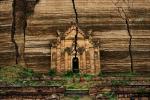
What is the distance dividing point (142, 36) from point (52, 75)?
4277 mm

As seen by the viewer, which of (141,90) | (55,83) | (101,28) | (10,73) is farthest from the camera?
(101,28)

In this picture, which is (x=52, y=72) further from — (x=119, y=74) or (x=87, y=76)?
(x=119, y=74)

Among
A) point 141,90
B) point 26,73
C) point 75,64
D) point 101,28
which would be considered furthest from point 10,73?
point 141,90

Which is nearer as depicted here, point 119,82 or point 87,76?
point 119,82

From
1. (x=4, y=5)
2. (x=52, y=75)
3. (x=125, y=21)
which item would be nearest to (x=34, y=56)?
(x=52, y=75)

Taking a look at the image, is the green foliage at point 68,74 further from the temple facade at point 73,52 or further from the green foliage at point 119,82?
the green foliage at point 119,82

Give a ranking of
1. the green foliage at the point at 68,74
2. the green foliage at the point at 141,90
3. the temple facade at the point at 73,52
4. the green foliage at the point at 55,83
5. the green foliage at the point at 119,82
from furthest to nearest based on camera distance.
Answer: the temple facade at the point at 73,52 → the green foliage at the point at 68,74 → the green foliage at the point at 55,83 → the green foliage at the point at 119,82 → the green foliage at the point at 141,90

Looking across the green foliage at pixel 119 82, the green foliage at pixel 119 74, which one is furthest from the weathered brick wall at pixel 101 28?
the green foliage at pixel 119 82

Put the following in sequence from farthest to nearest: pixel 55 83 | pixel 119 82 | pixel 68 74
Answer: pixel 68 74, pixel 55 83, pixel 119 82

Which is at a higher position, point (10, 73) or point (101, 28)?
point (101, 28)

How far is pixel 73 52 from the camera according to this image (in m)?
21.2

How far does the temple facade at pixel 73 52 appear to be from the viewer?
Result: 68.9ft

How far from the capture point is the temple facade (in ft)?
68.9

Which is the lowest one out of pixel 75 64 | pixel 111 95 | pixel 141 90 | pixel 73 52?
pixel 111 95
